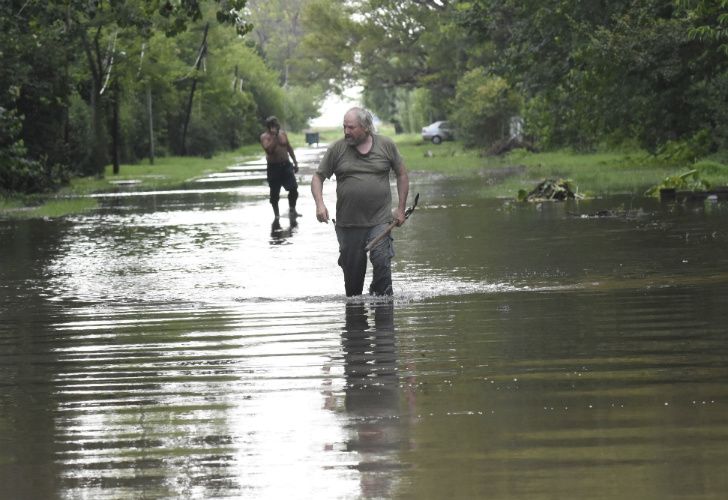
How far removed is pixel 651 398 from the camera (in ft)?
26.3

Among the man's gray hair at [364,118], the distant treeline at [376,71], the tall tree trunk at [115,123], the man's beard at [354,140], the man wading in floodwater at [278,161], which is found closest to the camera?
the man's gray hair at [364,118]

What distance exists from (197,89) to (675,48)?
48.1m

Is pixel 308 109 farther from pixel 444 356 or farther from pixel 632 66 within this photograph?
pixel 444 356

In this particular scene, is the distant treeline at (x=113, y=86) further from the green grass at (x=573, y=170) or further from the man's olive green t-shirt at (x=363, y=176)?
the man's olive green t-shirt at (x=363, y=176)

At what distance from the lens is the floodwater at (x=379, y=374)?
658 centimetres

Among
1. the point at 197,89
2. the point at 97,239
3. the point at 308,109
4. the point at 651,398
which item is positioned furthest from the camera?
the point at 308,109

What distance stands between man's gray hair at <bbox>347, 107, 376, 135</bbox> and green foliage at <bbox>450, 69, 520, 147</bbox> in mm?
49106

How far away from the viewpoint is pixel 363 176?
1306 cm

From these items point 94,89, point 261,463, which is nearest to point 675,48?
point 94,89

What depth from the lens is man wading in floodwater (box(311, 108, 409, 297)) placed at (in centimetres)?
1304

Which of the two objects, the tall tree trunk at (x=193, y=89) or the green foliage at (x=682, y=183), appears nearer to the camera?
the green foliage at (x=682, y=183)

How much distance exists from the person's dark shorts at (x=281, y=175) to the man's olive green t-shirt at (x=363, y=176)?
612 inches

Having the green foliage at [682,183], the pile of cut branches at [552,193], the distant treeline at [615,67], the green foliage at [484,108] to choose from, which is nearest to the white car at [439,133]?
the green foliage at [484,108]

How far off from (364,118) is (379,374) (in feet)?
12.7
